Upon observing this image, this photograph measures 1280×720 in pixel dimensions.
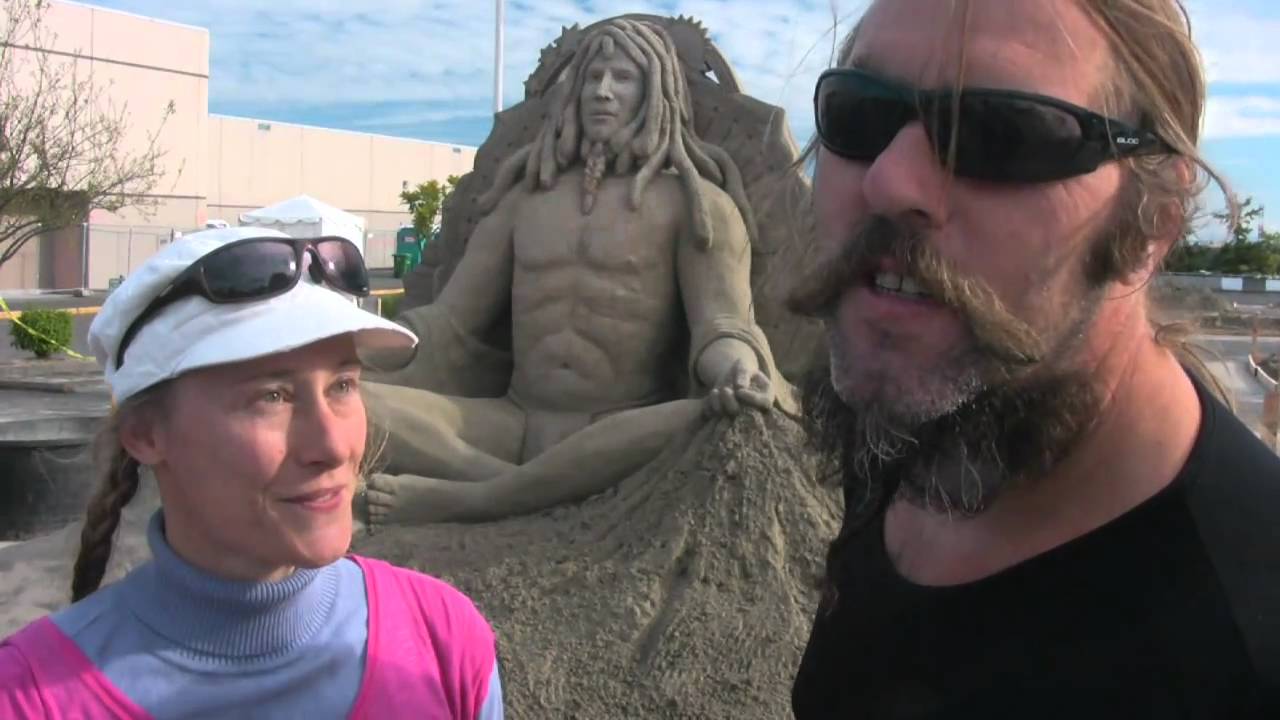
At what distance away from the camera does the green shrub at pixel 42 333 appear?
49.0 ft

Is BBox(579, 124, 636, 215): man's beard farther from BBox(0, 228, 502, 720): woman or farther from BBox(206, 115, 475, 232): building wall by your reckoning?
BBox(206, 115, 475, 232): building wall

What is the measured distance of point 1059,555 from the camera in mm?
1140

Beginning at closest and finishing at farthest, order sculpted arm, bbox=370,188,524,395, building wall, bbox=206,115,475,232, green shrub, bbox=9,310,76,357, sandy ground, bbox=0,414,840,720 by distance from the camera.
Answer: sandy ground, bbox=0,414,840,720
sculpted arm, bbox=370,188,524,395
green shrub, bbox=9,310,76,357
building wall, bbox=206,115,475,232

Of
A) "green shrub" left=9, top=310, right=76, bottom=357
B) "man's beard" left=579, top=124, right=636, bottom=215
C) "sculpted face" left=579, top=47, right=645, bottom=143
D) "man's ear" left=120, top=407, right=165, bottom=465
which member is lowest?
"green shrub" left=9, top=310, right=76, bottom=357

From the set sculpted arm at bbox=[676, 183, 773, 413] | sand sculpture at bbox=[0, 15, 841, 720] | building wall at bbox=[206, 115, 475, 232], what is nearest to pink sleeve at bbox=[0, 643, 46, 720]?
sand sculpture at bbox=[0, 15, 841, 720]

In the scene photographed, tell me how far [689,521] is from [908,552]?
7.44ft

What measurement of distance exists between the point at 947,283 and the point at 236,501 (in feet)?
2.52

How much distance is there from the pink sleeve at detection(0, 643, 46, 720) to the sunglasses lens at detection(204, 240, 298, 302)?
1.34ft

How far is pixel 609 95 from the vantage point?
4.65 metres

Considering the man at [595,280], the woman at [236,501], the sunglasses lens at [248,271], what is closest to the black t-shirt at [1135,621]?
the woman at [236,501]

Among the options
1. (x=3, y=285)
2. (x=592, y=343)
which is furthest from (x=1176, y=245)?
(x=3, y=285)

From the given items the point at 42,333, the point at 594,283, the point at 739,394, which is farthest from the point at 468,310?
the point at 42,333

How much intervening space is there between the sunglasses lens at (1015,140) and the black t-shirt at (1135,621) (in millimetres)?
312

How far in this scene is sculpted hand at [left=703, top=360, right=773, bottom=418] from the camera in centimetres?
376
